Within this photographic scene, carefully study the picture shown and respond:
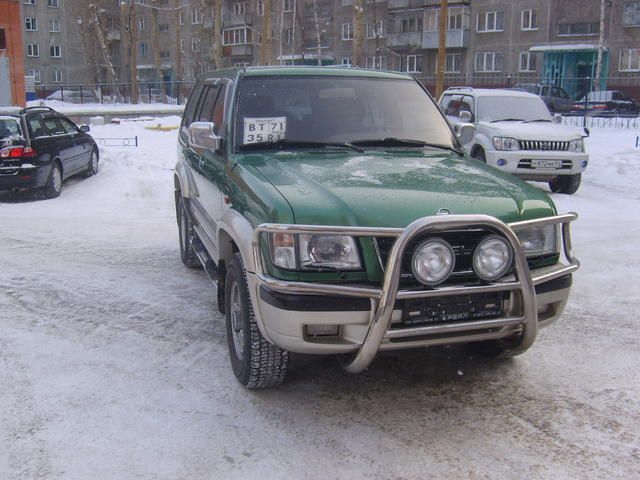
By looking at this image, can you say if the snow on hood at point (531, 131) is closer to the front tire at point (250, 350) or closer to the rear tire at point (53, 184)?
the rear tire at point (53, 184)

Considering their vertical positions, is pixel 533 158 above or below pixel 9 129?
below

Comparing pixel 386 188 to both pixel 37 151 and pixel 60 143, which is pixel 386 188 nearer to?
pixel 37 151

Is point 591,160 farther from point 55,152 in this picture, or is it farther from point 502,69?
point 502,69

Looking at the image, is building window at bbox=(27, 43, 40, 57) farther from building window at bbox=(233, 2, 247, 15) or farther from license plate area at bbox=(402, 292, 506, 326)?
license plate area at bbox=(402, 292, 506, 326)

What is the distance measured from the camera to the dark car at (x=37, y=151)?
10.8 metres

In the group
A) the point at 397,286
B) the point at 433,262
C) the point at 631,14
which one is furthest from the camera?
the point at 631,14

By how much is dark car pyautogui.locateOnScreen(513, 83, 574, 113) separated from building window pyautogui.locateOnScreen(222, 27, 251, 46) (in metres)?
32.6

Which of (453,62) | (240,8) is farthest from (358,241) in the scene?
(240,8)

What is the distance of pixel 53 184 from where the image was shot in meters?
11.5

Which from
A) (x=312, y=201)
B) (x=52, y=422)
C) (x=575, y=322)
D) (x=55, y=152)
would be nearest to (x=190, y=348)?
(x=52, y=422)

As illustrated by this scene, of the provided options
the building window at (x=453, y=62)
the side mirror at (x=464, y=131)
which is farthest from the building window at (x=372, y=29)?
the side mirror at (x=464, y=131)

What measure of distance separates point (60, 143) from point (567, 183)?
8.83 meters

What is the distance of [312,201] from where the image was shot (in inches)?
140

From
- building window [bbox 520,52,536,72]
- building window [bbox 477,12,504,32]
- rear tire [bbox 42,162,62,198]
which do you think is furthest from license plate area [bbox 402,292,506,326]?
building window [bbox 477,12,504,32]
